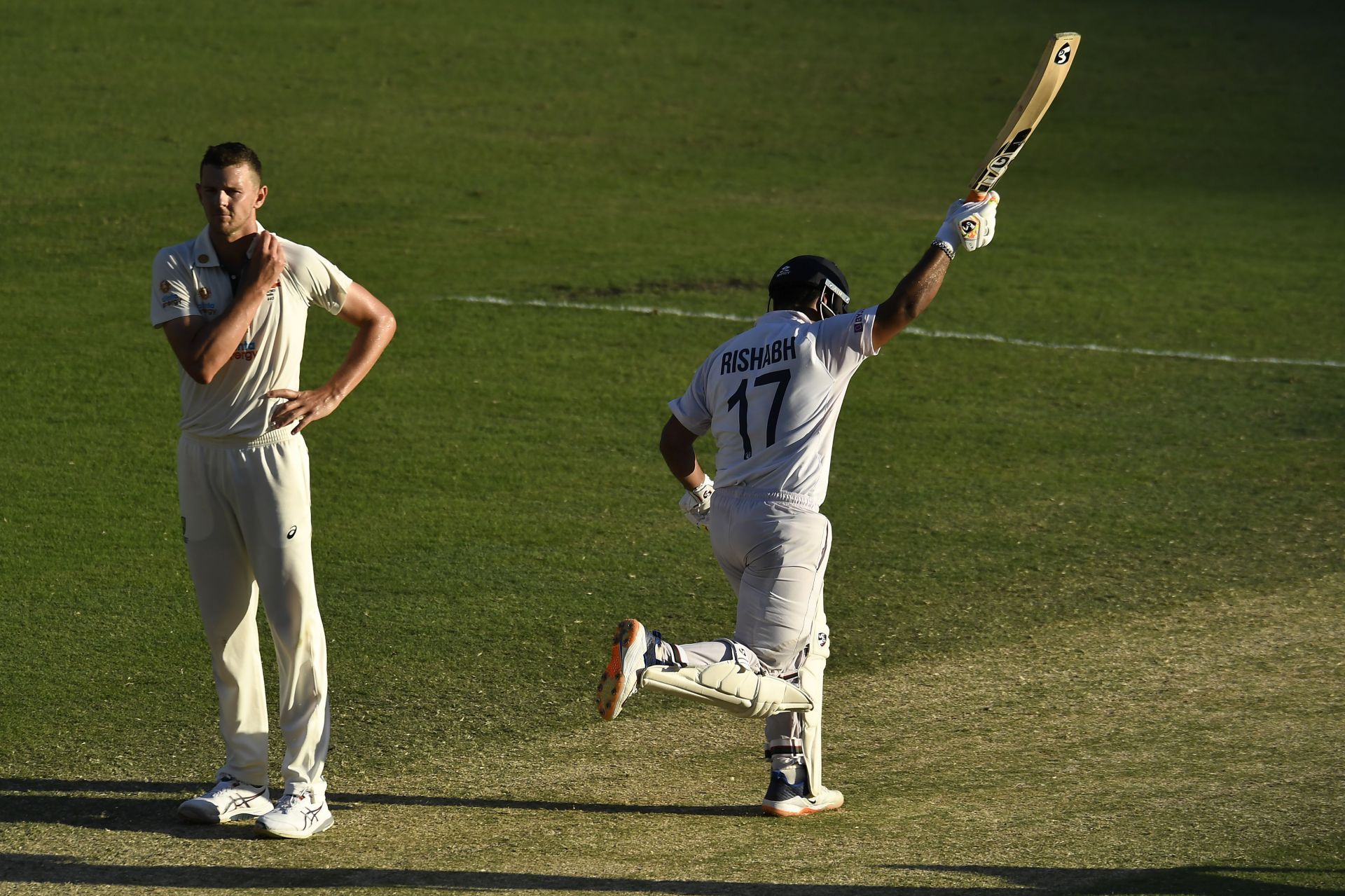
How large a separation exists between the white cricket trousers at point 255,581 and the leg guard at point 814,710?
1722mm

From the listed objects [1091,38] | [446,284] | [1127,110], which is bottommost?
[446,284]

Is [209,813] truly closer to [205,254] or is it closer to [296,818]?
[296,818]

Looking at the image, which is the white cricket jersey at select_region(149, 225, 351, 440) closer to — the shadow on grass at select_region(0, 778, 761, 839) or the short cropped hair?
the short cropped hair

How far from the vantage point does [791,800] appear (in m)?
5.83

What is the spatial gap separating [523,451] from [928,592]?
11.3ft

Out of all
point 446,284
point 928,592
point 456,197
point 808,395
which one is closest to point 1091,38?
point 456,197

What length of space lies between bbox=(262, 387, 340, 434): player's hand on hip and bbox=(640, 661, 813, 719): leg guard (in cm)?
145

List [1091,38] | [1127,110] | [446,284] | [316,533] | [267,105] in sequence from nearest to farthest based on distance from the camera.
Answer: [316,533], [446,284], [267,105], [1127,110], [1091,38]

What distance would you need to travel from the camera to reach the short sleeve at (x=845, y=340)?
219 inches

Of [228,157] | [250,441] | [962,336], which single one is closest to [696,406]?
[250,441]

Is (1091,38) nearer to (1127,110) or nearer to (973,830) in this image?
(1127,110)

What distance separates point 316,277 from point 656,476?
17.0 ft

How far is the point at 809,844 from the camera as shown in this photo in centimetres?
550

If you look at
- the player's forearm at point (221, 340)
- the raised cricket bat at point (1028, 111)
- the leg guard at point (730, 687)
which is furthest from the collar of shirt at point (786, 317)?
the player's forearm at point (221, 340)
